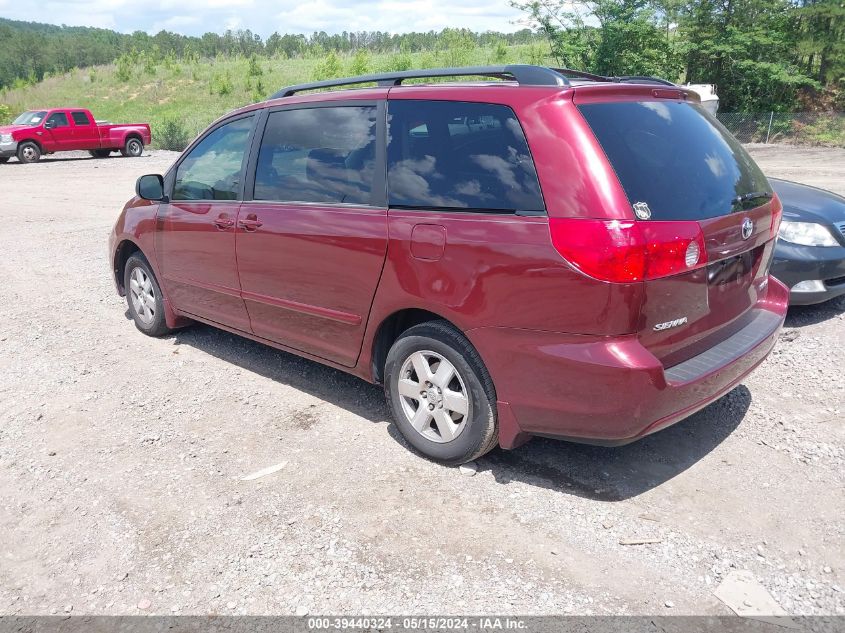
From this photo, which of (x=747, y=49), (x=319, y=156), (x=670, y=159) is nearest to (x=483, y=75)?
(x=670, y=159)

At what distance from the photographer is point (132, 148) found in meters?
26.7

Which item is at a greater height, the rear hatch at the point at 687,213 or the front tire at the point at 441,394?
the rear hatch at the point at 687,213

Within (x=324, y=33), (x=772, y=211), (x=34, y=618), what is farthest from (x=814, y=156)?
(x=324, y=33)

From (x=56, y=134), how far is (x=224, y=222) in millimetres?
24355

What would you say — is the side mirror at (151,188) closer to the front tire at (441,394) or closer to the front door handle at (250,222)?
the front door handle at (250,222)

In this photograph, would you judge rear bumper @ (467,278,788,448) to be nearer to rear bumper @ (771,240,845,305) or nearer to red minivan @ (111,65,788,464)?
red minivan @ (111,65,788,464)

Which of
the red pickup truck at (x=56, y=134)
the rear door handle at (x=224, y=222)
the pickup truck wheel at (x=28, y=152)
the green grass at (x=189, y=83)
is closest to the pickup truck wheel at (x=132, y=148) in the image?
the red pickup truck at (x=56, y=134)

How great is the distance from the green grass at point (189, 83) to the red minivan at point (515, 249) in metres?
39.1

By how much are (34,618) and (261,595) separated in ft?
2.80

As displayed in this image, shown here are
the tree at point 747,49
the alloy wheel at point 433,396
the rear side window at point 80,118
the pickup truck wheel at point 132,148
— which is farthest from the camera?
the tree at point 747,49

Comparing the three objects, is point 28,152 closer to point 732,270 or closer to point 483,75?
point 483,75

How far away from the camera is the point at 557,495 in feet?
10.9

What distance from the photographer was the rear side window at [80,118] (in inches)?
990

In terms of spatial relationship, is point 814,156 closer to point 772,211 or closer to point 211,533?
point 772,211
